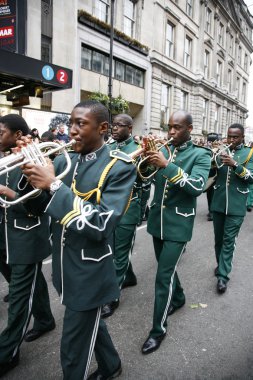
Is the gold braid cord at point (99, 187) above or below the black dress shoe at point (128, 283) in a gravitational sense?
above

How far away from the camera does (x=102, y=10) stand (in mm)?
17562

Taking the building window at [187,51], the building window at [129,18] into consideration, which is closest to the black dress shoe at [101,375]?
the building window at [129,18]

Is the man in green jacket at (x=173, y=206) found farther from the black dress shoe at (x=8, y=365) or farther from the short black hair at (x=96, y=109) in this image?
the black dress shoe at (x=8, y=365)

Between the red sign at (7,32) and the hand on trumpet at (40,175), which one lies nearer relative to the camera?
the hand on trumpet at (40,175)

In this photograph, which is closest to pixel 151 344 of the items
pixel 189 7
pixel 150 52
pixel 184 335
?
pixel 184 335

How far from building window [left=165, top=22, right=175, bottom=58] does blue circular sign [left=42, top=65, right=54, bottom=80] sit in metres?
17.9

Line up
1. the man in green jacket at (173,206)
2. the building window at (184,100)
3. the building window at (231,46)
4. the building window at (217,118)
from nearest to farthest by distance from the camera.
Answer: the man in green jacket at (173,206), the building window at (184,100), the building window at (217,118), the building window at (231,46)

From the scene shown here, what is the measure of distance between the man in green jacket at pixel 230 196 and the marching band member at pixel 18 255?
98.4 inches

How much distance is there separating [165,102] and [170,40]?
15.7 ft

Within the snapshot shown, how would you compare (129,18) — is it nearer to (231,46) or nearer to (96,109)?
(96,109)

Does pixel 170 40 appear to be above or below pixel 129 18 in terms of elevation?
above

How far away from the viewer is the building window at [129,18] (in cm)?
1921

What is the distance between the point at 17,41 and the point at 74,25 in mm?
7248

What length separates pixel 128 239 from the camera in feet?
12.4
